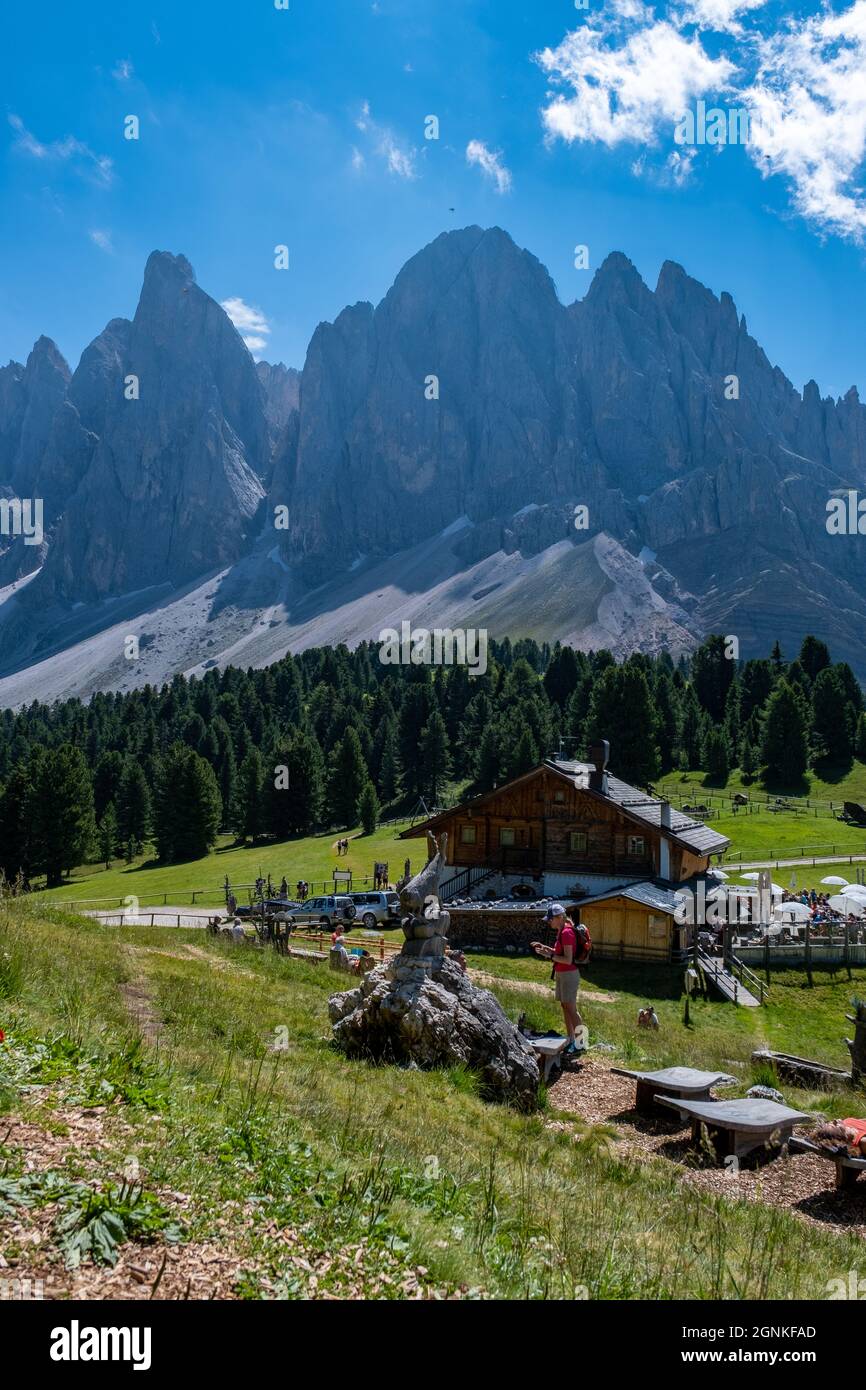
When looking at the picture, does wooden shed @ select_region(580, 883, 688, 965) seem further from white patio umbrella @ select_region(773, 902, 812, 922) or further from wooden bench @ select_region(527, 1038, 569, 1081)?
wooden bench @ select_region(527, 1038, 569, 1081)

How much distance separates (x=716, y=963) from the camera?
103 feet

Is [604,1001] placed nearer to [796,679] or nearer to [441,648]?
[796,679]

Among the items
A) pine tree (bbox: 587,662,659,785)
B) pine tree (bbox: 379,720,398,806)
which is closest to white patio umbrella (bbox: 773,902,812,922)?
pine tree (bbox: 587,662,659,785)

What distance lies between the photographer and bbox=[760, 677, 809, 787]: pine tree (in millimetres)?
79062

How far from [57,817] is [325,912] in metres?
40.0

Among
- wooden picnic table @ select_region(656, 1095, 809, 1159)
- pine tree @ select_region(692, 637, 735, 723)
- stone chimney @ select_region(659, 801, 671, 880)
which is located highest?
pine tree @ select_region(692, 637, 735, 723)

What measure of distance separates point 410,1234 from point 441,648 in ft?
511

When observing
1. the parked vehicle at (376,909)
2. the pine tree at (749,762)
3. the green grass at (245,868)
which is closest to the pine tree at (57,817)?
the green grass at (245,868)

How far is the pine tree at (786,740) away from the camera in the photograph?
79.1m

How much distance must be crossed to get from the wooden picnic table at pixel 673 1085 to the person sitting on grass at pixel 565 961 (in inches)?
73.4

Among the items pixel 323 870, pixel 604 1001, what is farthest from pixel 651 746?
pixel 604 1001

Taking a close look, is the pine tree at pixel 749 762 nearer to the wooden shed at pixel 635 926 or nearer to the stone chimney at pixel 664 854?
the stone chimney at pixel 664 854

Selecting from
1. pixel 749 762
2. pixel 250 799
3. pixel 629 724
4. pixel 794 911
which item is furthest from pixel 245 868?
pixel 749 762

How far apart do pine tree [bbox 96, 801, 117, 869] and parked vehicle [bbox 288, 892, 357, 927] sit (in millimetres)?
46786
